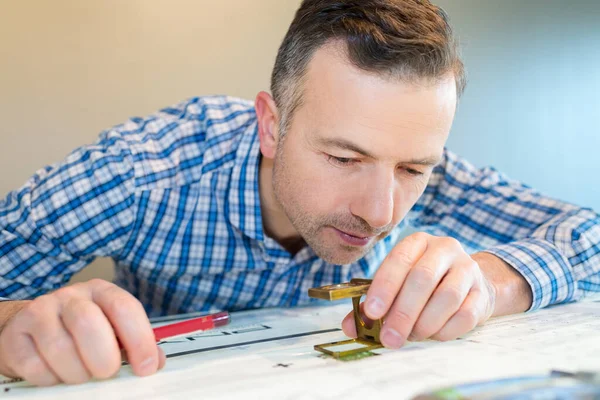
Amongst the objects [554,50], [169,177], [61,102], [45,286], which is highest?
[554,50]

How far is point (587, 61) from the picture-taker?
8.41 ft

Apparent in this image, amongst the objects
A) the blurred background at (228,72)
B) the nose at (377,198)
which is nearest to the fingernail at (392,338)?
the nose at (377,198)

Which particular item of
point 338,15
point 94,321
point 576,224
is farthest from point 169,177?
point 576,224

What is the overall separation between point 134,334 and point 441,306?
1.37ft

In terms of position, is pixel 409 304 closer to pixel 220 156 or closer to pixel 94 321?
pixel 94 321

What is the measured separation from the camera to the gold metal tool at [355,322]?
714mm

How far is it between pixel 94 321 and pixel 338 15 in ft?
2.36

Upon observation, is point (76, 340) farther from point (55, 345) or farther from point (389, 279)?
point (389, 279)

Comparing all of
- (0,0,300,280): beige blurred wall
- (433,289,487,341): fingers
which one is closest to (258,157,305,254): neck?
(433,289,487,341): fingers

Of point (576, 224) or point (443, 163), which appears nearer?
point (576, 224)

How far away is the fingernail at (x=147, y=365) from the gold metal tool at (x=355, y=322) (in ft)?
0.70

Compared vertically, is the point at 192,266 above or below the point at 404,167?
below

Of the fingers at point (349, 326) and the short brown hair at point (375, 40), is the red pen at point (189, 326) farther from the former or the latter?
the short brown hair at point (375, 40)

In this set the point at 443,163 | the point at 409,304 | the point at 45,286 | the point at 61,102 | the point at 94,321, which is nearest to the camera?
the point at 94,321
